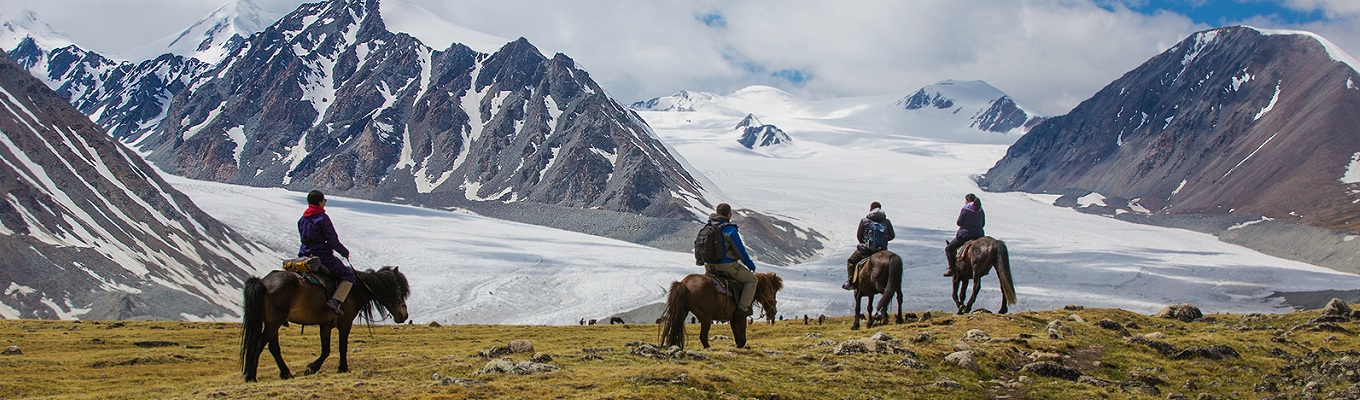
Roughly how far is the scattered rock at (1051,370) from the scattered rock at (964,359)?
1035mm

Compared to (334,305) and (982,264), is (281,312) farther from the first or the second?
(982,264)

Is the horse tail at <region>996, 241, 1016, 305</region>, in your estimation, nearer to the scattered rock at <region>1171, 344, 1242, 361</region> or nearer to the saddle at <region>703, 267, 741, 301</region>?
the scattered rock at <region>1171, 344, 1242, 361</region>

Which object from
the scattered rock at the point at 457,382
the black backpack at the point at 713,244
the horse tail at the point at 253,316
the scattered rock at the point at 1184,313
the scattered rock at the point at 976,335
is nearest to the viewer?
the scattered rock at the point at 457,382

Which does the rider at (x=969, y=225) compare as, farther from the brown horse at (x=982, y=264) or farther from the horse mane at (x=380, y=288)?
the horse mane at (x=380, y=288)

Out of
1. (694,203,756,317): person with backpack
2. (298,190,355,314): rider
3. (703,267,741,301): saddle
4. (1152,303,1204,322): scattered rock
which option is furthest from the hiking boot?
(1152,303,1204,322): scattered rock

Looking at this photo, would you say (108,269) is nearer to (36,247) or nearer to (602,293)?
(36,247)

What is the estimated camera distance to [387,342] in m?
40.2

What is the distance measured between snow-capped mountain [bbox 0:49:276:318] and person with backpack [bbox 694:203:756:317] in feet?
253

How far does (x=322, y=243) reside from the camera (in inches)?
831

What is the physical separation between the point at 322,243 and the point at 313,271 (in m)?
0.70

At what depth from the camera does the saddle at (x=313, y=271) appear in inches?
803

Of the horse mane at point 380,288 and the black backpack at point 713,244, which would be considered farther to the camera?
the black backpack at point 713,244

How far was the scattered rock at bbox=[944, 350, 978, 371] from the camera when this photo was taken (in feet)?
68.2

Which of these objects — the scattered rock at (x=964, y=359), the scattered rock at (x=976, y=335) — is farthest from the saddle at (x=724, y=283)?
the scattered rock at (x=976, y=335)
